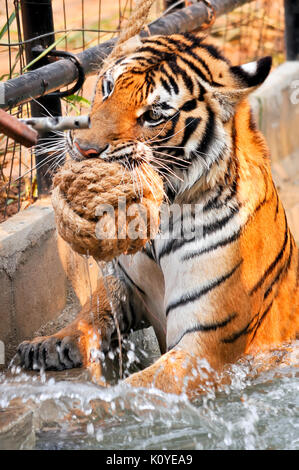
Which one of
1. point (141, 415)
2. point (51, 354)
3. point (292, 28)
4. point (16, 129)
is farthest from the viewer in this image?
point (292, 28)

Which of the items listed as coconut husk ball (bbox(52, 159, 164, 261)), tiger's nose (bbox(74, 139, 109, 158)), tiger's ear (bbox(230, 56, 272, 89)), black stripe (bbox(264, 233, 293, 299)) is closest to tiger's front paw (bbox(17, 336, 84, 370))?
coconut husk ball (bbox(52, 159, 164, 261))

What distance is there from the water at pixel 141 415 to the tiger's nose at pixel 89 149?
89 cm

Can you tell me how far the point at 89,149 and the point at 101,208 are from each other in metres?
0.24

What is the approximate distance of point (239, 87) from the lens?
2.95 m

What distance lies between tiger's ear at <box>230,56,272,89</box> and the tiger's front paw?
1290 millimetres

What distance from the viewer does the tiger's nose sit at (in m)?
2.61

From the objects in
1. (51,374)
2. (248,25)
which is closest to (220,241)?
(51,374)

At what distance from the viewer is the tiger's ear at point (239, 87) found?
114 inches

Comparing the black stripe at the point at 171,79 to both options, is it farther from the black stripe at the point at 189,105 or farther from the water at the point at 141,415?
the water at the point at 141,415

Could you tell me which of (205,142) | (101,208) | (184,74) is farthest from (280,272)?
(101,208)

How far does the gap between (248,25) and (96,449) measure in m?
6.44

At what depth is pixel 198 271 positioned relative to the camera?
3.00 m

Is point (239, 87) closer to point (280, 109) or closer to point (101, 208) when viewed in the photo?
point (101, 208)

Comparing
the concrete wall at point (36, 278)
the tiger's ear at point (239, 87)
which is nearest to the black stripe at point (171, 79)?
the tiger's ear at point (239, 87)
